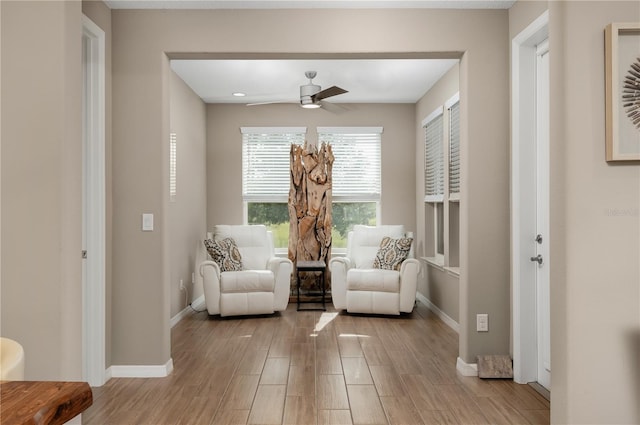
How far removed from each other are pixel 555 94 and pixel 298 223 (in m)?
4.69

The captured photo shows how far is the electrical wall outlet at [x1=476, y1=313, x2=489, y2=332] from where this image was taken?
363 cm

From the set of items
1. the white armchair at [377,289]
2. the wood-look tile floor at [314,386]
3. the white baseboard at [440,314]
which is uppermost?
the white armchair at [377,289]

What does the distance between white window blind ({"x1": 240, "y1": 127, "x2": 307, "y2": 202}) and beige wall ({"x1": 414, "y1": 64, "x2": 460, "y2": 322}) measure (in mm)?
1638

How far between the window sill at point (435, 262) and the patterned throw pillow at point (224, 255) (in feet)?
7.50

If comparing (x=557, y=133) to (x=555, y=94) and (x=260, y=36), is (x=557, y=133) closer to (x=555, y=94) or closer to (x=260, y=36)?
(x=555, y=94)

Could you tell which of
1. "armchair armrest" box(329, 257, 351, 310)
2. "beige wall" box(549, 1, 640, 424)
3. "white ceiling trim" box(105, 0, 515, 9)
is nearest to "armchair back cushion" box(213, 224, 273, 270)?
"armchair armrest" box(329, 257, 351, 310)

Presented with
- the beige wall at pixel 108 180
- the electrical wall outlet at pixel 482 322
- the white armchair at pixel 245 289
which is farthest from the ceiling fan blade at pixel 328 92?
the electrical wall outlet at pixel 482 322

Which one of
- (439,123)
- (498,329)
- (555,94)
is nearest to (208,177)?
(439,123)

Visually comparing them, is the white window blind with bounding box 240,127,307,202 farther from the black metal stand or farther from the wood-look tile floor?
the wood-look tile floor

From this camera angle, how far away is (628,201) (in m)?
2.11

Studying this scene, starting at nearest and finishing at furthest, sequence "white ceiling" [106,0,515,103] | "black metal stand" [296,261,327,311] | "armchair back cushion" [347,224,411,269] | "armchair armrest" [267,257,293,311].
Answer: "white ceiling" [106,0,515,103]
"armchair armrest" [267,257,293,311]
"black metal stand" [296,261,327,311]
"armchair back cushion" [347,224,411,269]

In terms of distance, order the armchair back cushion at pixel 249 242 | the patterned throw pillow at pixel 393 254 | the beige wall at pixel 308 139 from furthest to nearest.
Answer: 1. the beige wall at pixel 308 139
2. the armchair back cushion at pixel 249 242
3. the patterned throw pillow at pixel 393 254

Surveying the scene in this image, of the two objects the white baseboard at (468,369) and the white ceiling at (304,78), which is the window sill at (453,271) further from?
the white ceiling at (304,78)

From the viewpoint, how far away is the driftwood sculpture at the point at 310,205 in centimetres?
662
